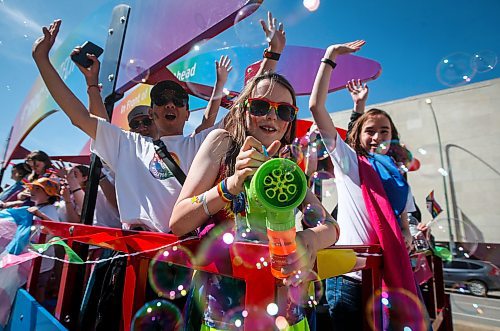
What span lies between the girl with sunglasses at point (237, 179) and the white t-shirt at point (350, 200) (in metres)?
0.64

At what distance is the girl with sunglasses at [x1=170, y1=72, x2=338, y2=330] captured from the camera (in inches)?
34.9

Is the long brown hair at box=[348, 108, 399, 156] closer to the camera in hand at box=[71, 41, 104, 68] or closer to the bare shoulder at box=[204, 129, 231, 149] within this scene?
the bare shoulder at box=[204, 129, 231, 149]

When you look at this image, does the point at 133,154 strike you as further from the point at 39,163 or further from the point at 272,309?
the point at 39,163

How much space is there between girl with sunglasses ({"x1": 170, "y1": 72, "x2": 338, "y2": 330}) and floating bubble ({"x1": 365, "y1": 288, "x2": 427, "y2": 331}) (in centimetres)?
49

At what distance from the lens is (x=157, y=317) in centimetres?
142

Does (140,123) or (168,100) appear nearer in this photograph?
(168,100)

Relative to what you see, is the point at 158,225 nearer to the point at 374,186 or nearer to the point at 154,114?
the point at 154,114

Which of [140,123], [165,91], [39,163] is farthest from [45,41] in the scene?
[39,163]

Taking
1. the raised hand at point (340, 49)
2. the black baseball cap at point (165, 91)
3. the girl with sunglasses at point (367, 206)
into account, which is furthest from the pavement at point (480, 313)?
the black baseball cap at point (165, 91)

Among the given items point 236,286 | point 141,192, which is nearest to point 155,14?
point 141,192

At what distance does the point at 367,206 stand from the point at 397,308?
492 mm

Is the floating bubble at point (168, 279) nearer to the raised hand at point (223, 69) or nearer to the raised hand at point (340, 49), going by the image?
the raised hand at point (340, 49)

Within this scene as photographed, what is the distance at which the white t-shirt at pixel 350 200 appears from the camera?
1711 mm

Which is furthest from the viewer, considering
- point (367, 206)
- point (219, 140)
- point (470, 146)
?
point (470, 146)
